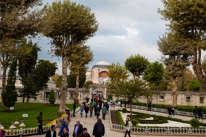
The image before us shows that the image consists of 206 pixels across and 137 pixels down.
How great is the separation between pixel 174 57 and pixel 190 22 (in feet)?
64.2

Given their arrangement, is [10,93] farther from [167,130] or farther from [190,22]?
[190,22]

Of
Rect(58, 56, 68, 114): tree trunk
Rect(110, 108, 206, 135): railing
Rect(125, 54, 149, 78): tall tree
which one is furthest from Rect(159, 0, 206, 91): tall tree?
Rect(125, 54, 149, 78): tall tree

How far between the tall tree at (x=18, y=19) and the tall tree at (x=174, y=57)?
2502cm

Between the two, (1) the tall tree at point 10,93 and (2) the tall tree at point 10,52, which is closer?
(1) the tall tree at point 10,93

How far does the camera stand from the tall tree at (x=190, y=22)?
16281 mm

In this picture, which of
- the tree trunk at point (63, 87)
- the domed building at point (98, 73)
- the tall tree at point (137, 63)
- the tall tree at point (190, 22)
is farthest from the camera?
the domed building at point (98, 73)

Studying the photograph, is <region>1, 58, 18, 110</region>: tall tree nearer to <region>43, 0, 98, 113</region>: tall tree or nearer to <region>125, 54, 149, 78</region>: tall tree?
<region>43, 0, 98, 113</region>: tall tree

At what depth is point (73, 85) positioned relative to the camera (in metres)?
51.8

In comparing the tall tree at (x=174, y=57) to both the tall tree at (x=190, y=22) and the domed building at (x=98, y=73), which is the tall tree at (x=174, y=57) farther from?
the domed building at (x=98, y=73)

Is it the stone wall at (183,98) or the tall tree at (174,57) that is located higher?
the tall tree at (174,57)

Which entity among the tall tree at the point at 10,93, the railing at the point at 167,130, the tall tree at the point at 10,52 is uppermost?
the tall tree at the point at 10,52

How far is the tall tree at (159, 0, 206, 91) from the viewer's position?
16.3m

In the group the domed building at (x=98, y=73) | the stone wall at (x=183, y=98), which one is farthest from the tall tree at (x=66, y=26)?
the domed building at (x=98, y=73)

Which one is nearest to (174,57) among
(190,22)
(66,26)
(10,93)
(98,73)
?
(190,22)
